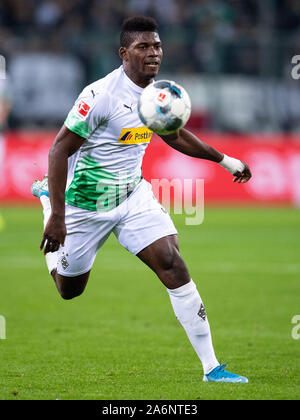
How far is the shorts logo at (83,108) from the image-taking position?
234 inches

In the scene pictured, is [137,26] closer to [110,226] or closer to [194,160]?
[110,226]

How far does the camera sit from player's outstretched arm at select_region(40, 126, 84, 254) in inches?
234

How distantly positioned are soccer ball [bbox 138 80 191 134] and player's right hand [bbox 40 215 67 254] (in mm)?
968

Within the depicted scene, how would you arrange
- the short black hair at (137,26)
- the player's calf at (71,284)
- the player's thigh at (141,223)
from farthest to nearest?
the player's calf at (71,284) → the player's thigh at (141,223) → the short black hair at (137,26)

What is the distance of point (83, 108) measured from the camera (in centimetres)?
597

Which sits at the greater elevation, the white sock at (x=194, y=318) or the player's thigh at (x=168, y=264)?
the player's thigh at (x=168, y=264)

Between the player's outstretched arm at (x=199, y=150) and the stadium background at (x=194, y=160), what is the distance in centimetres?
167

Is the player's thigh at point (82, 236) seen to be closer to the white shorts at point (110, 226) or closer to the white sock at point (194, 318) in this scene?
the white shorts at point (110, 226)

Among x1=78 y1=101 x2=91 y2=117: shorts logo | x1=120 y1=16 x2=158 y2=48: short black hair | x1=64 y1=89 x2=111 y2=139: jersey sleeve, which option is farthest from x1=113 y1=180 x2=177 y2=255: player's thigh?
x1=120 y1=16 x2=158 y2=48: short black hair

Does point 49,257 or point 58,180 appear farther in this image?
point 49,257

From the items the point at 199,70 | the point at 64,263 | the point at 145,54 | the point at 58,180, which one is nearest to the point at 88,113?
the point at 58,180

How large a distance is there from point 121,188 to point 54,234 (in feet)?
2.95

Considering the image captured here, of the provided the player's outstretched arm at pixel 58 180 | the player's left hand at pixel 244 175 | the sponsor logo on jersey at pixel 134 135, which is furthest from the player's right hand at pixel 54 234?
the player's left hand at pixel 244 175

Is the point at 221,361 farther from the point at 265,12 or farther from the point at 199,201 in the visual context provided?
the point at 265,12
